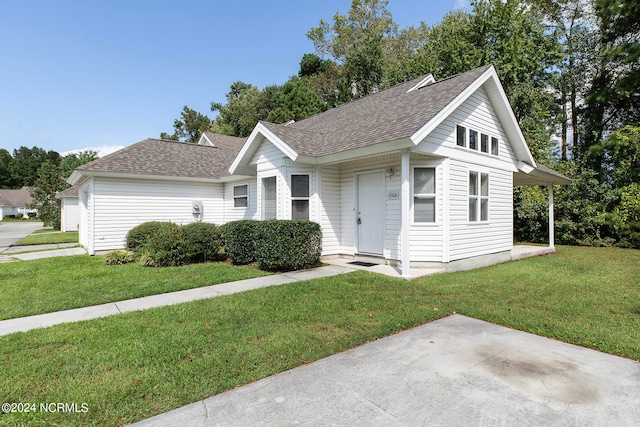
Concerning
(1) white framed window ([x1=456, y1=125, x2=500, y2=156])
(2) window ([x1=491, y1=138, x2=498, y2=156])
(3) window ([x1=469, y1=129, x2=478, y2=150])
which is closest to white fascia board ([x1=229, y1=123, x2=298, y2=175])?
(1) white framed window ([x1=456, y1=125, x2=500, y2=156])

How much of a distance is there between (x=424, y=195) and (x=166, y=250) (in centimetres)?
721

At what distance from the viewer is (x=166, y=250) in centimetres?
916

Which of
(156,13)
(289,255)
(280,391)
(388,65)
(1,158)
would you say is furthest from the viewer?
(1,158)

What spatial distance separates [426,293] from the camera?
241 inches

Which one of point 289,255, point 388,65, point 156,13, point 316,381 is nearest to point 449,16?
point 388,65

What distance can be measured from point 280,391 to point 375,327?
1868mm

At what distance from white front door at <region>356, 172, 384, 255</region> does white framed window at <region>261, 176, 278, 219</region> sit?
2642mm

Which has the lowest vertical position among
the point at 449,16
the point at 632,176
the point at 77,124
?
the point at 632,176

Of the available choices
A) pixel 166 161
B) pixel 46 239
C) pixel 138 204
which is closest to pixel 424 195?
pixel 138 204

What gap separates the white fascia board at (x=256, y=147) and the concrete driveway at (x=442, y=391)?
20.3ft

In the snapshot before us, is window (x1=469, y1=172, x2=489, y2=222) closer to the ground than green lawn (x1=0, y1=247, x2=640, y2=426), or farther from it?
farther from it

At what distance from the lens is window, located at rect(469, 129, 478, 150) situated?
9.18 metres

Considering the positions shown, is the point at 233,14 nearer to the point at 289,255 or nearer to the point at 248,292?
the point at 289,255

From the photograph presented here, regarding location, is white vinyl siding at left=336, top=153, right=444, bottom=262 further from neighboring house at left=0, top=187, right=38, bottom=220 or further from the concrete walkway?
neighboring house at left=0, top=187, right=38, bottom=220
